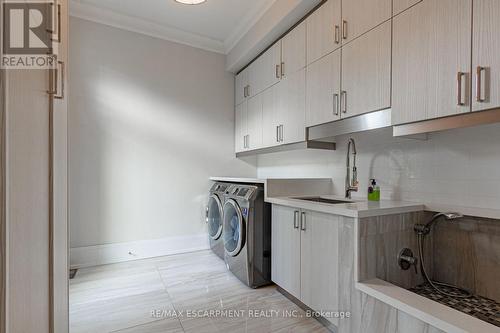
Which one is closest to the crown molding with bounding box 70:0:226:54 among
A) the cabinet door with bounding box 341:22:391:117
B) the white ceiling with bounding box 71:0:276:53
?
the white ceiling with bounding box 71:0:276:53

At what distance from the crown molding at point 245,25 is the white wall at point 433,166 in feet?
4.99

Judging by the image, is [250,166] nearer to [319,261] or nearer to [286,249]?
[286,249]

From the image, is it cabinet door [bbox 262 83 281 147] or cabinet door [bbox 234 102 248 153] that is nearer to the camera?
cabinet door [bbox 262 83 281 147]

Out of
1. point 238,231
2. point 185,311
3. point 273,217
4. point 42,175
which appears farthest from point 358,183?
point 42,175

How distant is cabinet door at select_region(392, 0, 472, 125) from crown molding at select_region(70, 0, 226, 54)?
2426 mm

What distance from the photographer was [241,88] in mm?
3367

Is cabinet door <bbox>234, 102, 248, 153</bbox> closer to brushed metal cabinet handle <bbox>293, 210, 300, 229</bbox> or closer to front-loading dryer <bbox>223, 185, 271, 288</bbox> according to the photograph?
front-loading dryer <bbox>223, 185, 271, 288</bbox>

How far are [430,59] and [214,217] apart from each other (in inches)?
99.7

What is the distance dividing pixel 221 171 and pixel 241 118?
2.56 feet

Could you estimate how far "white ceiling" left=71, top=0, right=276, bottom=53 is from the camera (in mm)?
2564

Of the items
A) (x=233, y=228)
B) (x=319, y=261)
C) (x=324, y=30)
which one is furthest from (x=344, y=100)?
(x=233, y=228)

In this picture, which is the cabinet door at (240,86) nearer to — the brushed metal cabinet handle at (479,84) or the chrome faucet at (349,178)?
the chrome faucet at (349,178)

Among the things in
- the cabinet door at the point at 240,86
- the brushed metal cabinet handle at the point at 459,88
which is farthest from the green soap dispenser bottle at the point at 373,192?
the cabinet door at the point at 240,86

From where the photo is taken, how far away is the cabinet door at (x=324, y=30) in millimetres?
1862
